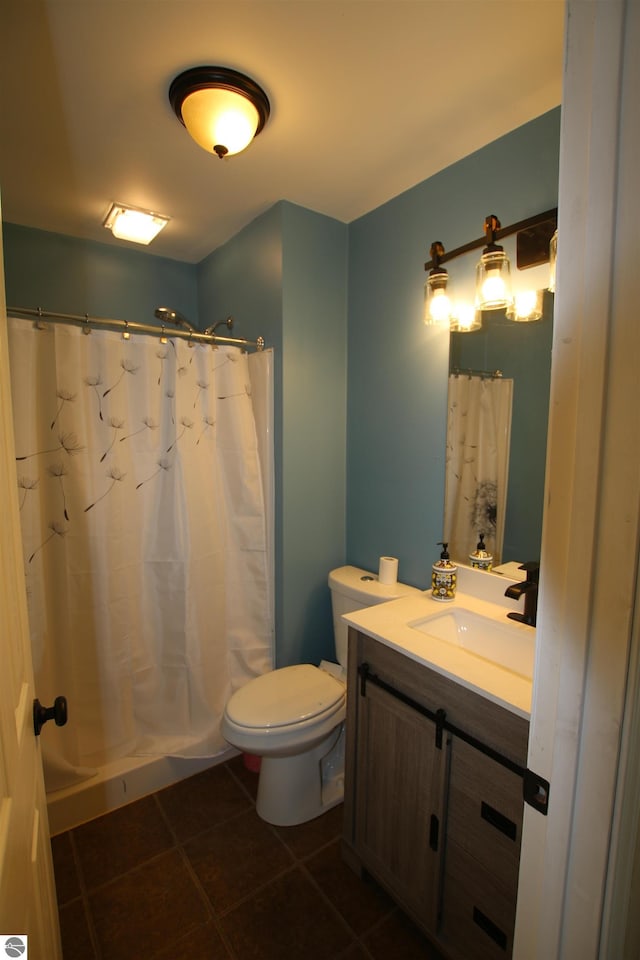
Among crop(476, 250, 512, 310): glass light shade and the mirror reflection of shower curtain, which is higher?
crop(476, 250, 512, 310): glass light shade

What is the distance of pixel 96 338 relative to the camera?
64.4 inches

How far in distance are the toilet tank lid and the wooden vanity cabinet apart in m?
0.36

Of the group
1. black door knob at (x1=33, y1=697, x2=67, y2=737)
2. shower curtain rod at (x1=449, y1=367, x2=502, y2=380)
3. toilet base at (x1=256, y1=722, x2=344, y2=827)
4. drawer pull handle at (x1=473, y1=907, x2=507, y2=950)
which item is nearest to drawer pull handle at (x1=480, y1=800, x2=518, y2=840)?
drawer pull handle at (x1=473, y1=907, x2=507, y2=950)

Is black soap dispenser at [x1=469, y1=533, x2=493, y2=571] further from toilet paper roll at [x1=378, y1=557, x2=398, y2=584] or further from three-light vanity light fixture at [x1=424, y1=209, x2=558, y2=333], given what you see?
three-light vanity light fixture at [x1=424, y1=209, x2=558, y2=333]

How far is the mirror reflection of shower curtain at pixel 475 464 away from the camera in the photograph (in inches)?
60.6

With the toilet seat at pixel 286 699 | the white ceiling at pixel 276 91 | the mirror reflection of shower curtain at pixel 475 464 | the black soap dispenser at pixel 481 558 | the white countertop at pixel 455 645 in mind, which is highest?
the white ceiling at pixel 276 91

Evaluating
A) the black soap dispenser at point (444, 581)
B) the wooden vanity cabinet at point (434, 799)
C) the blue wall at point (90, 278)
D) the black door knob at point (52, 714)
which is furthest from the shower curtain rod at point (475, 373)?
the blue wall at point (90, 278)

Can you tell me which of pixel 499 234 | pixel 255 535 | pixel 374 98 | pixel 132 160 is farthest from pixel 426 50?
pixel 255 535

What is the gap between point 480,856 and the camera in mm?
1035

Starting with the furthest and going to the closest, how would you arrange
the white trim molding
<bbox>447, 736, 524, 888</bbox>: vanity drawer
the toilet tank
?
1. the toilet tank
2. <bbox>447, 736, 524, 888</bbox>: vanity drawer
3. the white trim molding

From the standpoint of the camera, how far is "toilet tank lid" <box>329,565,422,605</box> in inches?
67.3

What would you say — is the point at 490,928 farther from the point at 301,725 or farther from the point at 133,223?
the point at 133,223

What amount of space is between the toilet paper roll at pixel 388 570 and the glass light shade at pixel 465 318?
914 mm

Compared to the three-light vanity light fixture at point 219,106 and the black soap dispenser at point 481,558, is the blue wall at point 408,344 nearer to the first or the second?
the black soap dispenser at point 481,558
